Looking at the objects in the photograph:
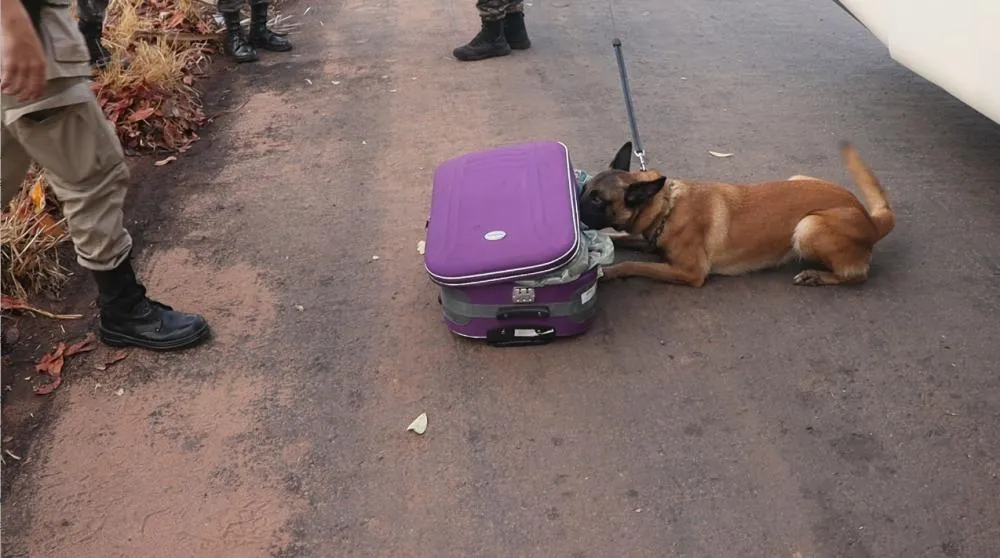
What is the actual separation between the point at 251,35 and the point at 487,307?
14.2ft

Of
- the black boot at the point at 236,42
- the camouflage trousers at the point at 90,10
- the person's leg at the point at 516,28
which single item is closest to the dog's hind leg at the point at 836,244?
the person's leg at the point at 516,28

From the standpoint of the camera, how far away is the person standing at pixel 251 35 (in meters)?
6.26

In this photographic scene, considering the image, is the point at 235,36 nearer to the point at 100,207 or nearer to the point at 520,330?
the point at 100,207

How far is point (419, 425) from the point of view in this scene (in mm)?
2914

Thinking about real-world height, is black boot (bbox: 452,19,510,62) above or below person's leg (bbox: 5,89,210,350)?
below

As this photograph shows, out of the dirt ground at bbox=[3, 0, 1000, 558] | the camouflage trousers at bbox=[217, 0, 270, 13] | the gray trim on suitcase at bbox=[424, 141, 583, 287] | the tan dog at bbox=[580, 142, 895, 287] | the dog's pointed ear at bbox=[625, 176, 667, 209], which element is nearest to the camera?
the dirt ground at bbox=[3, 0, 1000, 558]

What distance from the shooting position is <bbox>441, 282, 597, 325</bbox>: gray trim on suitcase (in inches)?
125

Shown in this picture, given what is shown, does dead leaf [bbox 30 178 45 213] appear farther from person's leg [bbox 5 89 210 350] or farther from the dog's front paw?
the dog's front paw

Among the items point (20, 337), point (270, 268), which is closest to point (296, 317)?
point (270, 268)

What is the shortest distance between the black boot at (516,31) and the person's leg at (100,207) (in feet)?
12.8

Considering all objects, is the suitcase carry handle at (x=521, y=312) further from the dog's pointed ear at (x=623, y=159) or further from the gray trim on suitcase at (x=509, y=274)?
the dog's pointed ear at (x=623, y=159)

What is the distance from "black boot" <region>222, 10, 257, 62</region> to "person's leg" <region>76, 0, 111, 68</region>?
96 cm

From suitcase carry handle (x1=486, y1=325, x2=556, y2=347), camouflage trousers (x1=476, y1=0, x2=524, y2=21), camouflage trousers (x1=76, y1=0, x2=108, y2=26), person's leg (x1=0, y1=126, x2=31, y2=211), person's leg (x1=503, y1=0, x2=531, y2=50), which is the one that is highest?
person's leg (x1=0, y1=126, x2=31, y2=211)

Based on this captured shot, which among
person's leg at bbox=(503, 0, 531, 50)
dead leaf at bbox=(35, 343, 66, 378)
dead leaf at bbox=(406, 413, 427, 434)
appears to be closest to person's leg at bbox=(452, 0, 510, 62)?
person's leg at bbox=(503, 0, 531, 50)
